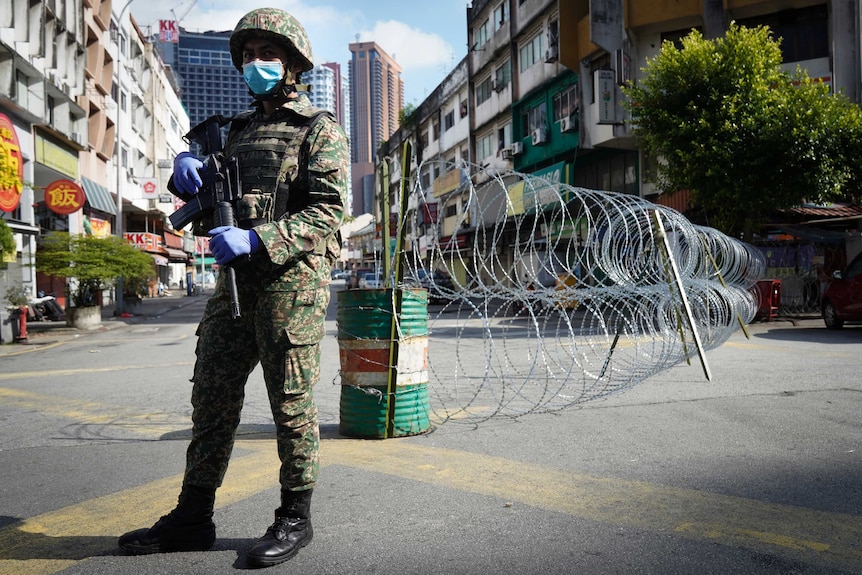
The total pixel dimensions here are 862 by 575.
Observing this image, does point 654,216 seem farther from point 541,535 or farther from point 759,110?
point 759,110

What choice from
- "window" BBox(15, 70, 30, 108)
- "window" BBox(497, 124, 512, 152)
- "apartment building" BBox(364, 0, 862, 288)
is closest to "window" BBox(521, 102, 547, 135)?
"apartment building" BBox(364, 0, 862, 288)

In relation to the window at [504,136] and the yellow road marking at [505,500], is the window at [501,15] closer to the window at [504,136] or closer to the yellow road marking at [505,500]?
the window at [504,136]

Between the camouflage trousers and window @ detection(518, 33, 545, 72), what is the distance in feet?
90.8

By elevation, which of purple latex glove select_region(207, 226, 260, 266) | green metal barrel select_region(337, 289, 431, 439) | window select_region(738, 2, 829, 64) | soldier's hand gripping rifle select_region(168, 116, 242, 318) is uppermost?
window select_region(738, 2, 829, 64)

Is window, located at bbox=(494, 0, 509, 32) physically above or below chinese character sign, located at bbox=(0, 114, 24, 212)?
above

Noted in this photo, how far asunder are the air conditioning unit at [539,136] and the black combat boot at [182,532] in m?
26.8

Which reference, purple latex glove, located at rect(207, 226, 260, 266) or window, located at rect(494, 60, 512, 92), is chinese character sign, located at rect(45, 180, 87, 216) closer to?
window, located at rect(494, 60, 512, 92)

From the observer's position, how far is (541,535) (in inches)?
124

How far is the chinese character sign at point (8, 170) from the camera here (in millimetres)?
14758

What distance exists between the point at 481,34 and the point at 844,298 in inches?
1050

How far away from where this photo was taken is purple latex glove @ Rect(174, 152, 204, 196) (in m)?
2.96

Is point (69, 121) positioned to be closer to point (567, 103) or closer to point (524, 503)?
point (567, 103)

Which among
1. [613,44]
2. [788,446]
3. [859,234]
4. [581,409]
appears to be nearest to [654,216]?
[581,409]

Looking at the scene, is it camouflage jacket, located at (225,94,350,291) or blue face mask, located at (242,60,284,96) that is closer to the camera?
camouflage jacket, located at (225,94,350,291)
